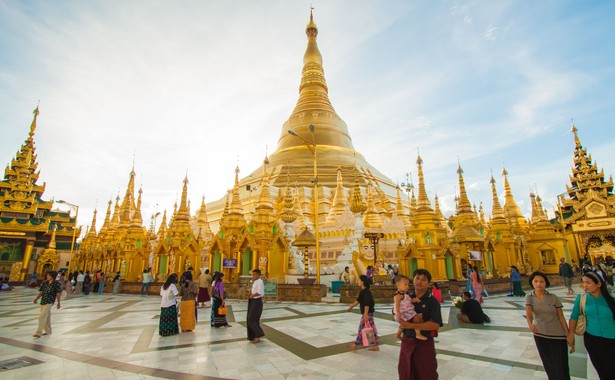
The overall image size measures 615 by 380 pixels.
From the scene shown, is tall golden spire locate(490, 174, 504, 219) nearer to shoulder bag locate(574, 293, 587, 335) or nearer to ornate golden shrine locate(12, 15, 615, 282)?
ornate golden shrine locate(12, 15, 615, 282)

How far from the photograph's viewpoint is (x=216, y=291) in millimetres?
7969

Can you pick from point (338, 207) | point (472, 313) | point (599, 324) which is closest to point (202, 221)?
point (338, 207)

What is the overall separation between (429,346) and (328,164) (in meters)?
32.4

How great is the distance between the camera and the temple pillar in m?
30.1

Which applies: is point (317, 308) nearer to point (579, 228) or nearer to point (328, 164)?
point (328, 164)

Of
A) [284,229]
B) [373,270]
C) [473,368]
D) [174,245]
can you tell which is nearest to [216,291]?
[473,368]

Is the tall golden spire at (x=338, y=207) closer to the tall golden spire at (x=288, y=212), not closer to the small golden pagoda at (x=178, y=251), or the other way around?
the tall golden spire at (x=288, y=212)

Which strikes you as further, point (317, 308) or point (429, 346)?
point (317, 308)

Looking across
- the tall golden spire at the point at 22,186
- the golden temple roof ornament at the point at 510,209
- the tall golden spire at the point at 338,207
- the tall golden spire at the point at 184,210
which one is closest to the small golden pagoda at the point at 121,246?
the tall golden spire at the point at 184,210

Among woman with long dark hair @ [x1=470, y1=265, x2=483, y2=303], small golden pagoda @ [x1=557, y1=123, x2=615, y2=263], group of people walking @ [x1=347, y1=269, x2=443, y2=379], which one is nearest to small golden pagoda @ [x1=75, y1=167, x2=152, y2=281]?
woman with long dark hair @ [x1=470, y1=265, x2=483, y2=303]

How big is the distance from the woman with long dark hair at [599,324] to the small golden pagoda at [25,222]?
112 ft

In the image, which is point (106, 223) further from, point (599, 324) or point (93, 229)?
point (599, 324)

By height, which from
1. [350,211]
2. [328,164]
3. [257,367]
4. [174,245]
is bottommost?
[257,367]

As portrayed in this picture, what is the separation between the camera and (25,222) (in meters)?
32.5
